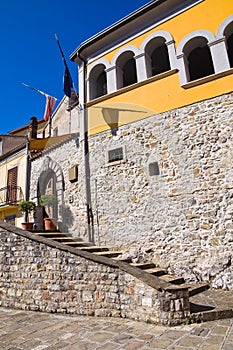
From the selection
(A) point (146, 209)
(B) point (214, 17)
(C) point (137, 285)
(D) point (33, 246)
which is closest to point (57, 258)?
(D) point (33, 246)

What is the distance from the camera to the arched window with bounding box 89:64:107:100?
30.1ft

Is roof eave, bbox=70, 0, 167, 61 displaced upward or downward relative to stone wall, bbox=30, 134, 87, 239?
upward

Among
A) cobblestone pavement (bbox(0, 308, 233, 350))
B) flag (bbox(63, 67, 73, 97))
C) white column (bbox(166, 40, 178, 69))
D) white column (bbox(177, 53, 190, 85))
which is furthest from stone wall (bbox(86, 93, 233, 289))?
flag (bbox(63, 67, 73, 97))

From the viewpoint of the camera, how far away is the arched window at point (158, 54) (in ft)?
26.3

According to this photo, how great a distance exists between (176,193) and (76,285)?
11.1 feet

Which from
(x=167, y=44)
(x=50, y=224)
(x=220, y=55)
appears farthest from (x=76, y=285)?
(x=167, y=44)

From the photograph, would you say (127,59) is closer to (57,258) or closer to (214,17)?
(214,17)

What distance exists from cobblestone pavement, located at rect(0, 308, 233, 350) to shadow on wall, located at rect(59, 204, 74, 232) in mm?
3964

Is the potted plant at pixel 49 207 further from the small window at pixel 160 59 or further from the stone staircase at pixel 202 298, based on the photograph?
the small window at pixel 160 59

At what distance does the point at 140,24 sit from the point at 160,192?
19.0 feet

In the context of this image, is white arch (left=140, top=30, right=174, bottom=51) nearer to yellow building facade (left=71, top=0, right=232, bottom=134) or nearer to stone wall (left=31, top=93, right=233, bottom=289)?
yellow building facade (left=71, top=0, right=232, bottom=134)

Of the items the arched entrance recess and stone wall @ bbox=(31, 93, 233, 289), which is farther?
the arched entrance recess

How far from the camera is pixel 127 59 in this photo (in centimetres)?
876

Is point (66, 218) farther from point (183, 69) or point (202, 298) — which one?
point (183, 69)
